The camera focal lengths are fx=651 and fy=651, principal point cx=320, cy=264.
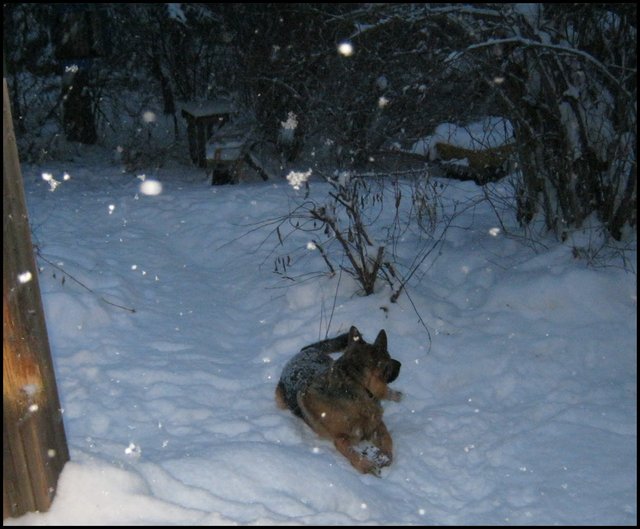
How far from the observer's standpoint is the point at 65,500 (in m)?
2.58

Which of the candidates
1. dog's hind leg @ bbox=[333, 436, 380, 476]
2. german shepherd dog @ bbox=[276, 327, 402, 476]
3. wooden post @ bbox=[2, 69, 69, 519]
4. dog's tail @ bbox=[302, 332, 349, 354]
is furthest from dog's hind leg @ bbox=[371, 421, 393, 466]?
wooden post @ bbox=[2, 69, 69, 519]

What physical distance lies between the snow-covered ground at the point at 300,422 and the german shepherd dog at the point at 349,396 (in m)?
0.10

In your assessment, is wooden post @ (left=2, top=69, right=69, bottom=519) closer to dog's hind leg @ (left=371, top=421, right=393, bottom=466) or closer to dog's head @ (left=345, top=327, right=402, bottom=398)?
dog's hind leg @ (left=371, top=421, right=393, bottom=466)

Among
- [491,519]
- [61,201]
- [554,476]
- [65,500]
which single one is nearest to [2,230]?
[65,500]

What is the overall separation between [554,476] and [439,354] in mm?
1549

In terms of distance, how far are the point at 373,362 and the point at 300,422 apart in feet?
1.99

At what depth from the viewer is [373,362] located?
4242 millimetres

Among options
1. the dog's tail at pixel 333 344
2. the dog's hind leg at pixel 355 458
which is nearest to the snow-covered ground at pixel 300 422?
the dog's hind leg at pixel 355 458

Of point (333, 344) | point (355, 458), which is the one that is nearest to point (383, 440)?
point (355, 458)

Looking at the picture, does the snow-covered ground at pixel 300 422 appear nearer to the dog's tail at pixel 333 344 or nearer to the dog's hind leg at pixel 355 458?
the dog's hind leg at pixel 355 458

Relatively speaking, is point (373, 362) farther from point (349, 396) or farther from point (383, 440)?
point (383, 440)

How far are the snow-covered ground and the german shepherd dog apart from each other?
10cm

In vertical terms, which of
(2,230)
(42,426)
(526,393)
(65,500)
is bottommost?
(526,393)

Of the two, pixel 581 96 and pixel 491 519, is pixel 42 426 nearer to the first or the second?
pixel 491 519
